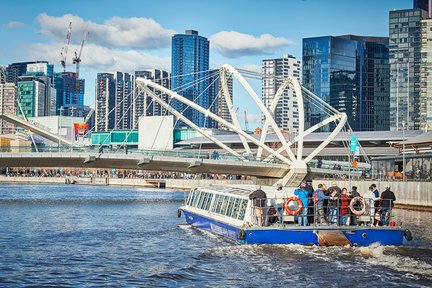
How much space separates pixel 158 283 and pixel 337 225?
10698 mm

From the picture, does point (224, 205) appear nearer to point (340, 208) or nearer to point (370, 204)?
point (340, 208)

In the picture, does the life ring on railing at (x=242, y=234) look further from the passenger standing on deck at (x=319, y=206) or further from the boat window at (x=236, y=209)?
the boat window at (x=236, y=209)

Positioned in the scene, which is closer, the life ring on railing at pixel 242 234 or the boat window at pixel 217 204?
the life ring on railing at pixel 242 234

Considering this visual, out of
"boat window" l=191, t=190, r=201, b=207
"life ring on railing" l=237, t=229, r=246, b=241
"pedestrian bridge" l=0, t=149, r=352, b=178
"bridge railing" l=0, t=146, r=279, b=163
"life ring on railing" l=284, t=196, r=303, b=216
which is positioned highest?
"bridge railing" l=0, t=146, r=279, b=163

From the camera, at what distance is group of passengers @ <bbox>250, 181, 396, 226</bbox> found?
114ft

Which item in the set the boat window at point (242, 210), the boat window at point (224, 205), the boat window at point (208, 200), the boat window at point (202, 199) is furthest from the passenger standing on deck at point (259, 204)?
the boat window at point (202, 199)

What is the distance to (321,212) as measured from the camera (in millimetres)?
35031

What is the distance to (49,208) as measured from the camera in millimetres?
73375

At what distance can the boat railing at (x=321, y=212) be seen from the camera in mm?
34562

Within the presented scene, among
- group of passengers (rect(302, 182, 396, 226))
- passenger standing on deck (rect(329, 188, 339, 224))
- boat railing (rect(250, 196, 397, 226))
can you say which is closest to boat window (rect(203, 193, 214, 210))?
boat railing (rect(250, 196, 397, 226))

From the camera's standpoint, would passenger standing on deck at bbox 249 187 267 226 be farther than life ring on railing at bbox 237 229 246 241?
Yes

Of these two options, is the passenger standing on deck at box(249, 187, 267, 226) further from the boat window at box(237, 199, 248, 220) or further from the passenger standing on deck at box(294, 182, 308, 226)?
the boat window at box(237, 199, 248, 220)

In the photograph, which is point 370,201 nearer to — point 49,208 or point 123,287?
point 123,287

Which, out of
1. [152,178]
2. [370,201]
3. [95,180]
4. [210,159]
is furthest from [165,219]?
[95,180]
